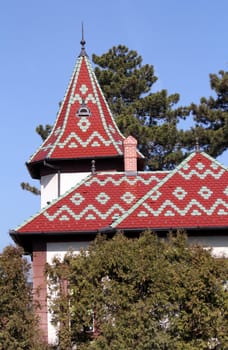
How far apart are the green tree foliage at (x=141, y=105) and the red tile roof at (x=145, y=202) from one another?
537 inches

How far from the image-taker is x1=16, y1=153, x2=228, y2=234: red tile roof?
16891 mm

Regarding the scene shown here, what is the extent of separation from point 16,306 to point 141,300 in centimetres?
245

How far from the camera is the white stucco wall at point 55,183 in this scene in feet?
67.8

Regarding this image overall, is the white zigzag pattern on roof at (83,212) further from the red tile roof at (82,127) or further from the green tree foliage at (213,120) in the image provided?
the green tree foliage at (213,120)

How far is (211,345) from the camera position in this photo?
12.6 metres

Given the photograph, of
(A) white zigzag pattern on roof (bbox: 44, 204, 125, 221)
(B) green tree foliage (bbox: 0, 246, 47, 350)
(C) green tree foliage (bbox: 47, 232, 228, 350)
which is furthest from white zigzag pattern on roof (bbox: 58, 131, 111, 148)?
(C) green tree foliage (bbox: 47, 232, 228, 350)

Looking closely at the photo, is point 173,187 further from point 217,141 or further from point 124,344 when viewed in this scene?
point 217,141

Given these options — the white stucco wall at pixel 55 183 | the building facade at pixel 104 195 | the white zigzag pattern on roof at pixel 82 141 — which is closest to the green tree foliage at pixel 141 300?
the building facade at pixel 104 195

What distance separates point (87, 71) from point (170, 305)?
12.5m

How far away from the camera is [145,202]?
57.6 feet

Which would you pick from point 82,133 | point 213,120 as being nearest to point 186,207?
point 82,133

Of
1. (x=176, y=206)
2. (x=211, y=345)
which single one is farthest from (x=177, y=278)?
(x=176, y=206)

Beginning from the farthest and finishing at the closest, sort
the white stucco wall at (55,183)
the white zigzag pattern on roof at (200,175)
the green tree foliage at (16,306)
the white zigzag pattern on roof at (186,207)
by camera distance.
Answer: the white stucco wall at (55,183), the white zigzag pattern on roof at (200,175), the white zigzag pattern on roof at (186,207), the green tree foliage at (16,306)

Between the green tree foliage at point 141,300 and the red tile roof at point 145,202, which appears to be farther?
the red tile roof at point 145,202
